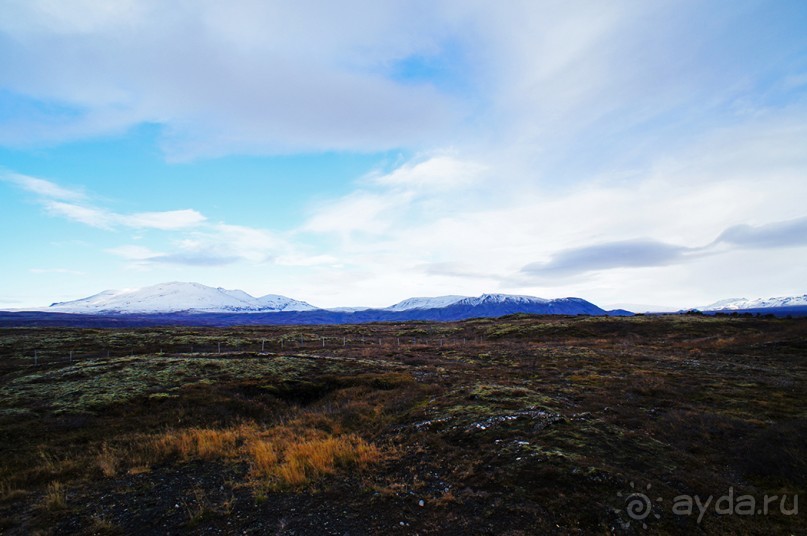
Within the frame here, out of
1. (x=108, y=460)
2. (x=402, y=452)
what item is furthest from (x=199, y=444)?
(x=402, y=452)

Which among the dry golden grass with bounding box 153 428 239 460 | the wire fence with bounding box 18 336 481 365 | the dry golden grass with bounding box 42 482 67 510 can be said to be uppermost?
the dry golden grass with bounding box 42 482 67 510

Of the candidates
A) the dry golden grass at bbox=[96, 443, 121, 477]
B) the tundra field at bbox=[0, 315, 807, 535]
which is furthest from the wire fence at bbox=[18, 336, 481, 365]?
the dry golden grass at bbox=[96, 443, 121, 477]

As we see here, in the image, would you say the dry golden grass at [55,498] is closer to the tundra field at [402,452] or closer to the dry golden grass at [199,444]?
the tundra field at [402,452]

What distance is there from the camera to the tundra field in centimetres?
893

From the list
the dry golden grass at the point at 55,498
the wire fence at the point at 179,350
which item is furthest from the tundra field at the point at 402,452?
the wire fence at the point at 179,350

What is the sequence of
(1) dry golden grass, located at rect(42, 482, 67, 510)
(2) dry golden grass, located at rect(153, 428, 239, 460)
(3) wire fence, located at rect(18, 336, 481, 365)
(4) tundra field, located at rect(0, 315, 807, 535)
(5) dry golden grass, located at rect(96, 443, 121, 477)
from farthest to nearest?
(3) wire fence, located at rect(18, 336, 481, 365) < (2) dry golden grass, located at rect(153, 428, 239, 460) < (5) dry golden grass, located at rect(96, 443, 121, 477) < (1) dry golden grass, located at rect(42, 482, 67, 510) < (4) tundra field, located at rect(0, 315, 807, 535)

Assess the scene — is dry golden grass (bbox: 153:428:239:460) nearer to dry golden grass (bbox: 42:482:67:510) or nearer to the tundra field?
the tundra field

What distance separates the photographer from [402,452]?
43.1 ft

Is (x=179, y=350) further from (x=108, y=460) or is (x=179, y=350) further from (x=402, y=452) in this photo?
(x=402, y=452)

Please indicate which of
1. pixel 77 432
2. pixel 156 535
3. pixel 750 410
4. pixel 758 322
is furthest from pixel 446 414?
pixel 758 322

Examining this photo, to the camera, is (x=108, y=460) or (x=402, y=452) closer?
(x=402, y=452)

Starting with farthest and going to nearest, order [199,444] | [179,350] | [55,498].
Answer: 1. [179,350]
2. [199,444]
3. [55,498]

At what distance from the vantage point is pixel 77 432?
1689 cm

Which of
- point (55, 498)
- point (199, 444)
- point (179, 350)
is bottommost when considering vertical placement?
point (179, 350)
